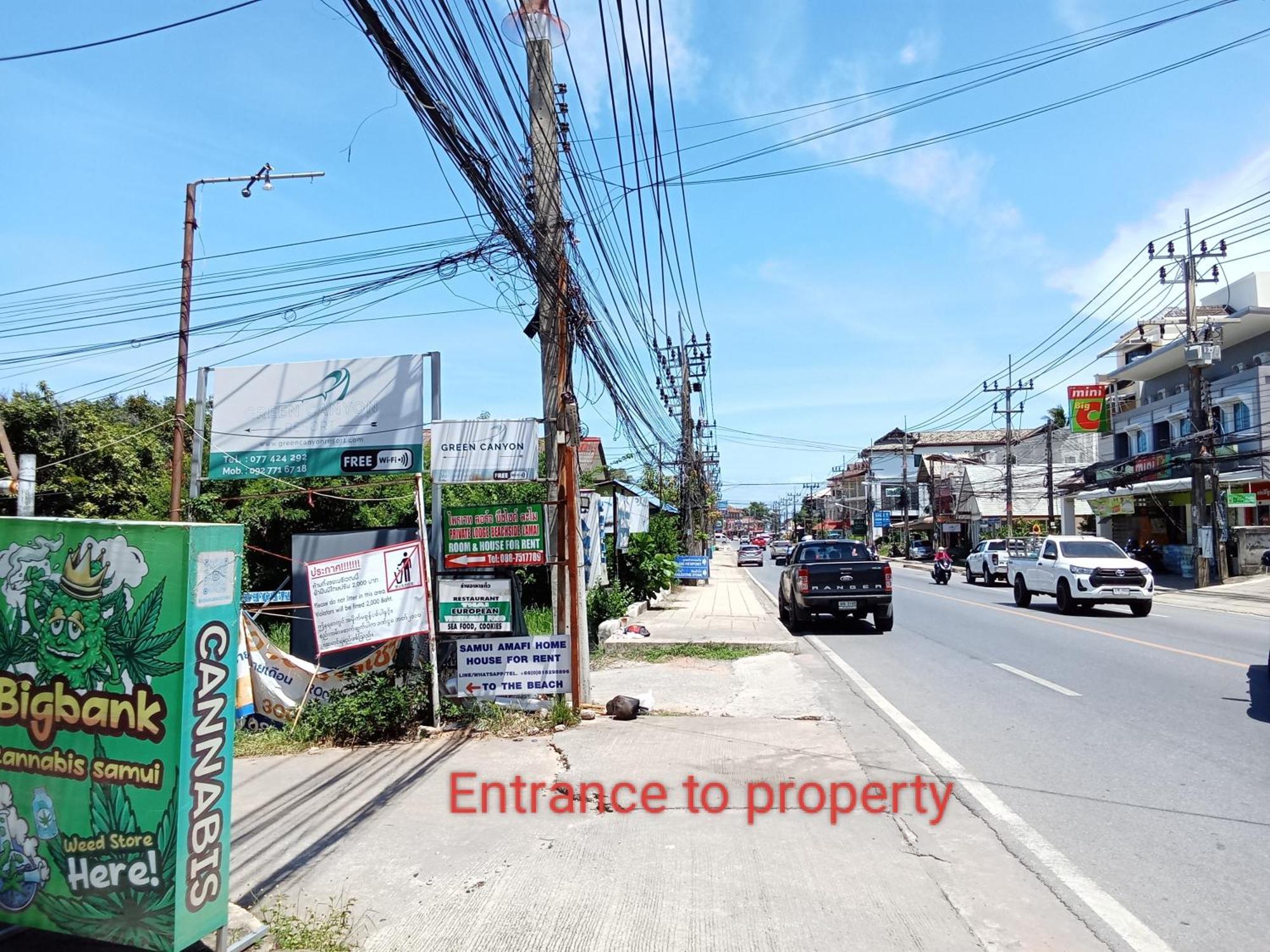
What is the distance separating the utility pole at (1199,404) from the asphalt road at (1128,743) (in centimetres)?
1367

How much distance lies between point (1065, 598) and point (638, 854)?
18.0 m

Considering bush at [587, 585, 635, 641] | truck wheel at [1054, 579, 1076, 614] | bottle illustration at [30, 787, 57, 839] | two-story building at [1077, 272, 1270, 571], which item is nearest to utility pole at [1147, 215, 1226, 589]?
two-story building at [1077, 272, 1270, 571]

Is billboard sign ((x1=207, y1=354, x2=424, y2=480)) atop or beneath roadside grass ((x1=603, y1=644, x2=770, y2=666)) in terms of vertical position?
atop

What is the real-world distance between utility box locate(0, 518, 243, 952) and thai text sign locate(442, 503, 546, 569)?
4.95m

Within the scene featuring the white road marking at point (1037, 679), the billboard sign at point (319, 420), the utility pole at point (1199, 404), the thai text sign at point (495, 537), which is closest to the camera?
the thai text sign at point (495, 537)

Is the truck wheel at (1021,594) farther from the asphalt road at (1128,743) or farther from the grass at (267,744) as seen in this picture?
the grass at (267,744)

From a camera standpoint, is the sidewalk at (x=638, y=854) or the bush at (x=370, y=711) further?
the bush at (x=370, y=711)

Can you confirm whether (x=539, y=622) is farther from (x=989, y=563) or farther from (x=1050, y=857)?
(x=989, y=563)

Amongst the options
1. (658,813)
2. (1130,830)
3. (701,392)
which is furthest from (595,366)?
(701,392)

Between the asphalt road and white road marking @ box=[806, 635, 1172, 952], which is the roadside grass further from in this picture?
white road marking @ box=[806, 635, 1172, 952]

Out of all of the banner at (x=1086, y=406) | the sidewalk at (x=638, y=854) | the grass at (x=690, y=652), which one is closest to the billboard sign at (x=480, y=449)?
the sidewalk at (x=638, y=854)

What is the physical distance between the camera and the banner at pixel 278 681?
827 centimetres

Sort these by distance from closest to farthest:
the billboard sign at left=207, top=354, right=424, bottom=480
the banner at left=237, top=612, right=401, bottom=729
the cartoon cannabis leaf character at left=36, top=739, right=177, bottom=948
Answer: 1. the cartoon cannabis leaf character at left=36, top=739, right=177, bottom=948
2. the banner at left=237, top=612, right=401, bottom=729
3. the billboard sign at left=207, top=354, right=424, bottom=480

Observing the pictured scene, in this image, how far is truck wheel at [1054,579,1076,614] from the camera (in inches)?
781
